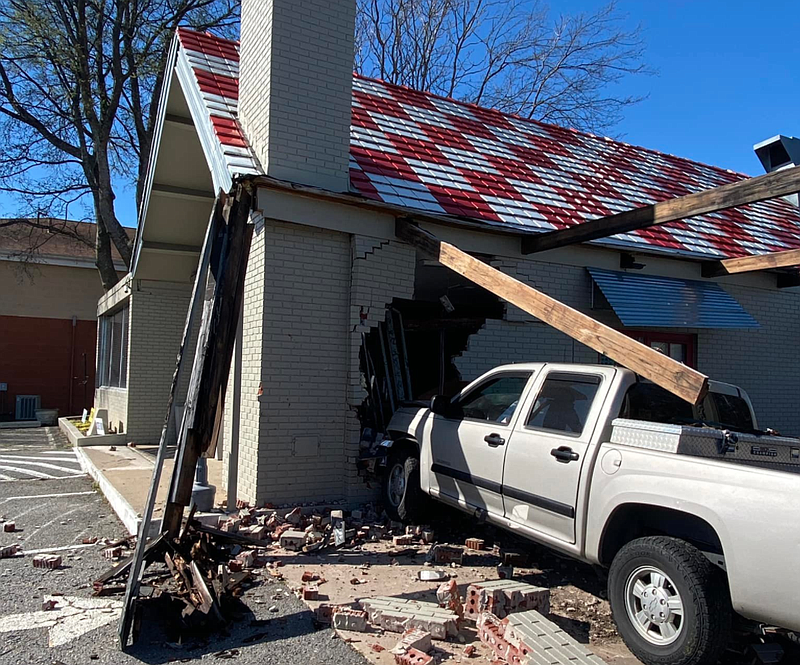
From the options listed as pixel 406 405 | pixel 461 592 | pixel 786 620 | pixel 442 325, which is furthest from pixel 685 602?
pixel 442 325

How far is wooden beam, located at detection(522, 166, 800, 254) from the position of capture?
19.9 feet

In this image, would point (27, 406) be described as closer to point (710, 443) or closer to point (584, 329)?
point (584, 329)

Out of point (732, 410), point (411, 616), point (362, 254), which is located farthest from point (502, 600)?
point (362, 254)

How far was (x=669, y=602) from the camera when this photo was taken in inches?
151

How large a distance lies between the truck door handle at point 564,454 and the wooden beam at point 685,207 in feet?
10.9

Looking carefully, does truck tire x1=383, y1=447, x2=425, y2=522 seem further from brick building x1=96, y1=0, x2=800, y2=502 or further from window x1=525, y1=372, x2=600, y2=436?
window x1=525, y1=372, x2=600, y2=436

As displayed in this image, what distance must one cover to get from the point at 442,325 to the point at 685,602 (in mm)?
6311

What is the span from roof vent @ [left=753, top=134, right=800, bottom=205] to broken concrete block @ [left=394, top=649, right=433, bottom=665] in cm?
684

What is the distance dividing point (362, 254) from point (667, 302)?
4744 mm

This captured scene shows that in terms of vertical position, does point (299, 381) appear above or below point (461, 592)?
above

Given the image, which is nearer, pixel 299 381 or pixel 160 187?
pixel 299 381

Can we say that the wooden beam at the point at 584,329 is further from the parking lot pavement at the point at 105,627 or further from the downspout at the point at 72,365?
the downspout at the point at 72,365

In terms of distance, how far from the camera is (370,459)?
7.44 meters

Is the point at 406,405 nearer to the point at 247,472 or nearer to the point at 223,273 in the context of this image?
the point at 247,472
